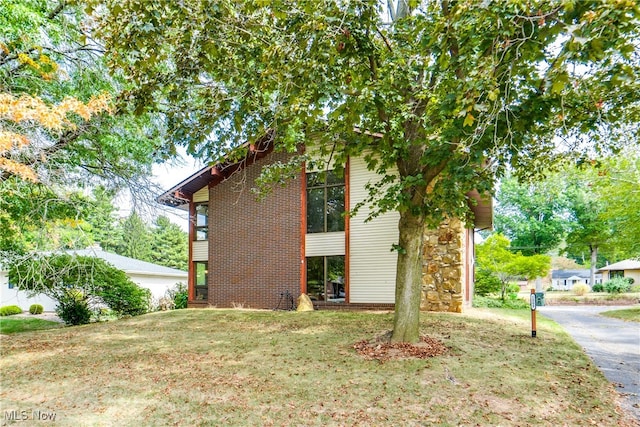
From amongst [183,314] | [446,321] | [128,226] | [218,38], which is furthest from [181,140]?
[183,314]

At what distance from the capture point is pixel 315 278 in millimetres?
14312

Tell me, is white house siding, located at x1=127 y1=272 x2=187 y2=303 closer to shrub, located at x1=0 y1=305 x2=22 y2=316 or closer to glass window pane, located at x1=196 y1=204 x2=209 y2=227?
shrub, located at x1=0 y1=305 x2=22 y2=316

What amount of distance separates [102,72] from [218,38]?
4.46 meters

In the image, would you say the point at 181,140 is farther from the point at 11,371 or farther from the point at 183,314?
the point at 183,314

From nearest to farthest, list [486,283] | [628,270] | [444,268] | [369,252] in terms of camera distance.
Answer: [444,268] < [369,252] < [486,283] < [628,270]

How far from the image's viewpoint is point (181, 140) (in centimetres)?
656

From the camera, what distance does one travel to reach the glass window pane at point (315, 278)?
46.5 feet

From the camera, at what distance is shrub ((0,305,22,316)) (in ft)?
63.4

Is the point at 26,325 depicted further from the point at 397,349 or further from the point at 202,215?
the point at 397,349

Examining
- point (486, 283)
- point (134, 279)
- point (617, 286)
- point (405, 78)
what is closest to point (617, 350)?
point (405, 78)

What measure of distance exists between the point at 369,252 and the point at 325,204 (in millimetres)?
2375

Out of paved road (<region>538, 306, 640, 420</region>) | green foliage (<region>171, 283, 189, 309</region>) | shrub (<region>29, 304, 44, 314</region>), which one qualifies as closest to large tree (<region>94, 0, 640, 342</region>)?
paved road (<region>538, 306, 640, 420</region>)

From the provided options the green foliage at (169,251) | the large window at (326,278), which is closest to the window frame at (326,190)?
the large window at (326,278)
